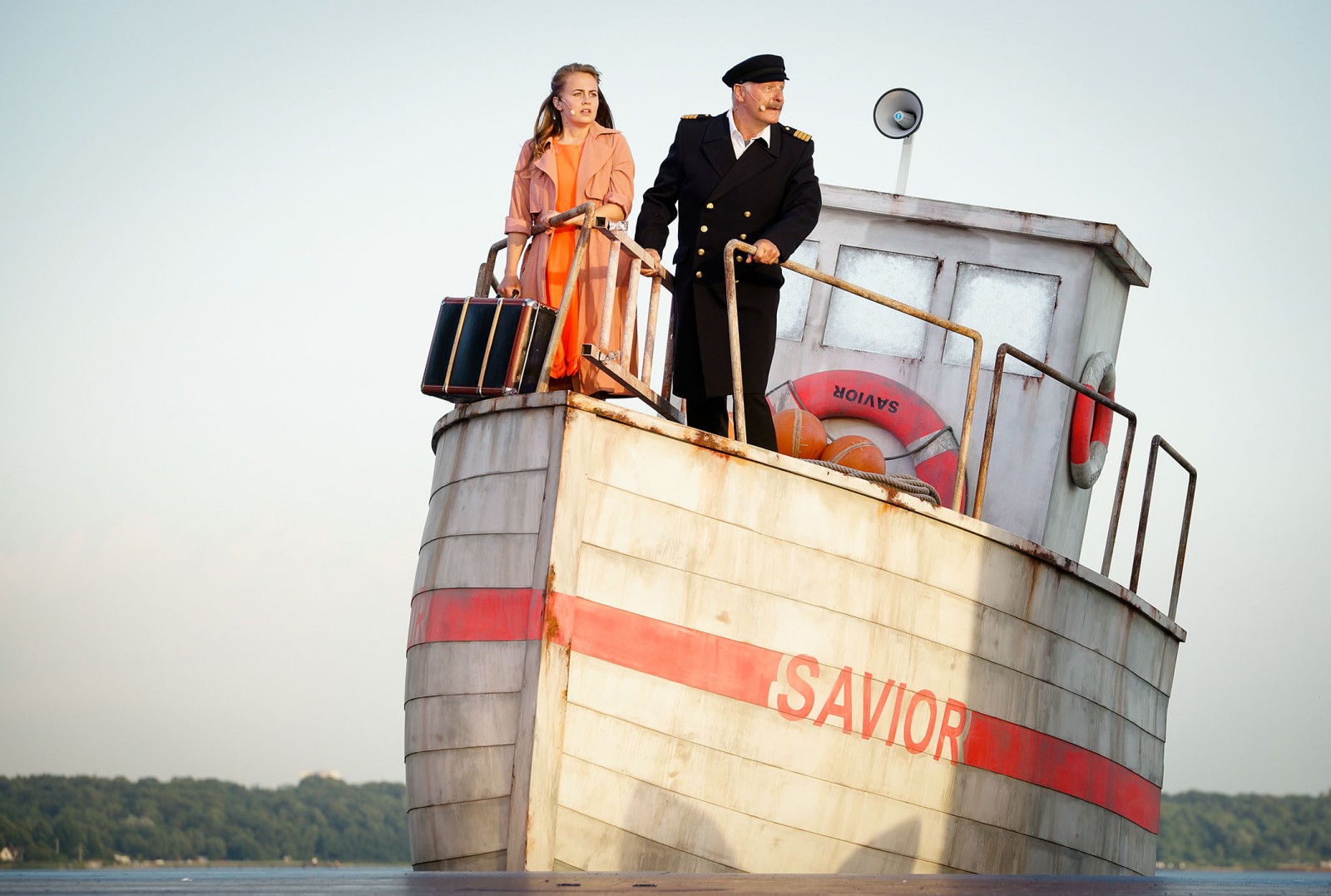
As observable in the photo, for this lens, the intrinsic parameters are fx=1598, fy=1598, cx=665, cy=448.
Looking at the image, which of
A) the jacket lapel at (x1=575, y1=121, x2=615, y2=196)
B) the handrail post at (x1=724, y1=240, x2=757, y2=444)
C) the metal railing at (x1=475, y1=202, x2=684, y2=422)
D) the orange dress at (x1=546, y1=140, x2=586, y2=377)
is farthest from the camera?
the jacket lapel at (x1=575, y1=121, x2=615, y2=196)

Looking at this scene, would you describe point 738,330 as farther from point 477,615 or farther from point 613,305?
point 477,615

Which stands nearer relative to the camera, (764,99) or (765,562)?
(765,562)

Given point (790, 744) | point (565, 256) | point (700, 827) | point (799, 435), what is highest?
point (565, 256)

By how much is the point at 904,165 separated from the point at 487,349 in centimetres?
491

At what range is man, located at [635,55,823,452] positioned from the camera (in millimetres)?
6617

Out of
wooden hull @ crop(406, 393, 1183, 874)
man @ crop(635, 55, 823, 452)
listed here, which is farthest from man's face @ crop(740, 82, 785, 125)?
wooden hull @ crop(406, 393, 1183, 874)

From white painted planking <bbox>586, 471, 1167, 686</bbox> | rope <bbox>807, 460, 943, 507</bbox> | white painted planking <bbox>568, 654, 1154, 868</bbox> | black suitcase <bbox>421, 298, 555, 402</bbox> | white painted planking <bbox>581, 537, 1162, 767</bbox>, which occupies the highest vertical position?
black suitcase <bbox>421, 298, 555, 402</bbox>

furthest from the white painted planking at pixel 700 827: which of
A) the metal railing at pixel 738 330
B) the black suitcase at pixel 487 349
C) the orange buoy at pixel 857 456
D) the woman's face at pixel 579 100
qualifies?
the woman's face at pixel 579 100

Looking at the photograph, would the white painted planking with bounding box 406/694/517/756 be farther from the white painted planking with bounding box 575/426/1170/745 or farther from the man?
the man

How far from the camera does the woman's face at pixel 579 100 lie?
672cm

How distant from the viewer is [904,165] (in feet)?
33.7

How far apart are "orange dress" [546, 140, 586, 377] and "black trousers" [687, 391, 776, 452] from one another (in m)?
0.57

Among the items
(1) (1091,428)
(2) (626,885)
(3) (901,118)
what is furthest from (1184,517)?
(2) (626,885)

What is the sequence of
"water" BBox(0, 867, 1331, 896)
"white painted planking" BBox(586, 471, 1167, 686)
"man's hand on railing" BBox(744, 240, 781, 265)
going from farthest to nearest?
"man's hand on railing" BBox(744, 240, 781, 265)
"white painted planking" BBox(586, 471, 1167, 686)
"water" BBox(0, 867, 1331, 896)
